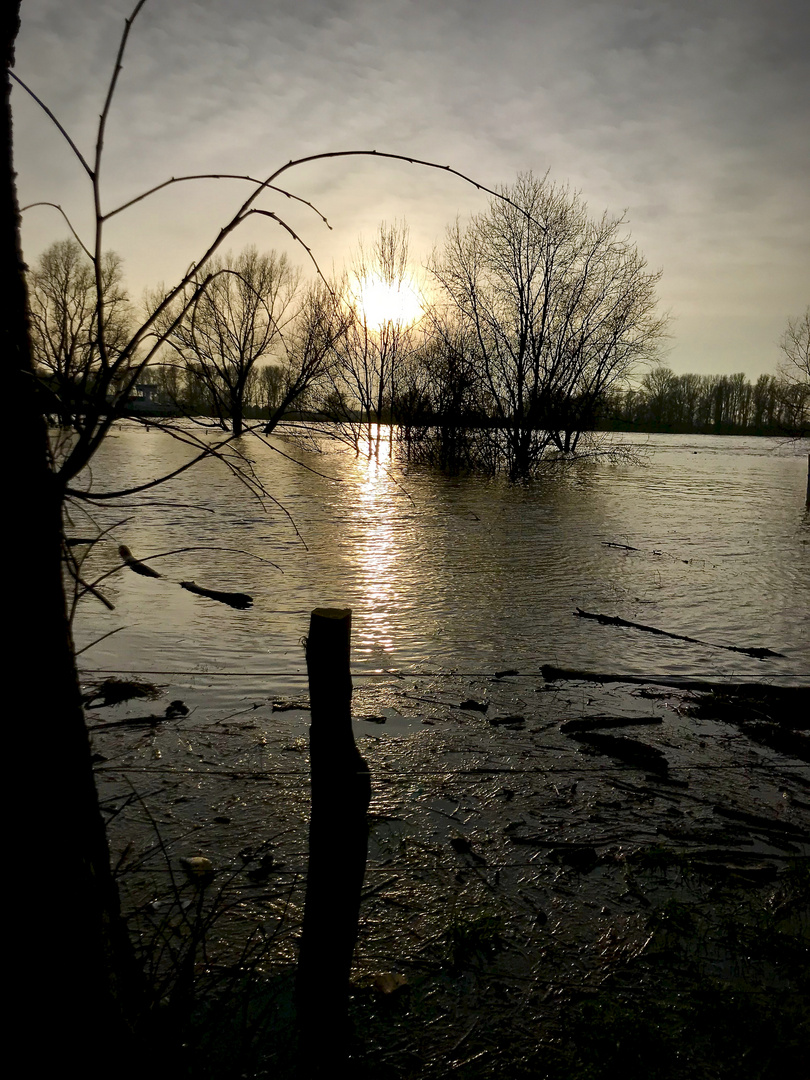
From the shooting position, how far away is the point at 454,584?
8367mm

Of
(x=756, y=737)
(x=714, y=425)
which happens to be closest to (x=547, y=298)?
(x=756, y=737)

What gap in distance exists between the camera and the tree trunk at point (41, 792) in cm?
153

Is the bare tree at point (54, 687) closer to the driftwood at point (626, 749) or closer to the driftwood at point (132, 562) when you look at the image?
the driftwood at point (132, 562)

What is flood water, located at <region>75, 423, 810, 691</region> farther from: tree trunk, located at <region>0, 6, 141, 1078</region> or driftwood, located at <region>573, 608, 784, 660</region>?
tree trunk, located at <region>0, 6, 141, 1078</region>

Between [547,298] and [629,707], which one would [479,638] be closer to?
[629,707]

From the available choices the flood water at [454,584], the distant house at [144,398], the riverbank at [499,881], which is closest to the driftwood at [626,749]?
the riverbank at [499,881]

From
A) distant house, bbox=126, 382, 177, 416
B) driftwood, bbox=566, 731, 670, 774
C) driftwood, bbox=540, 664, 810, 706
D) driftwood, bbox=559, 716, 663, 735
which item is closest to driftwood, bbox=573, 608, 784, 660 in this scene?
driftwood, bbox=540, 664, 810, 706

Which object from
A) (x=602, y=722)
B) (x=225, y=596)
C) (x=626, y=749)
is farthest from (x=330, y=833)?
(x=225, y=596)

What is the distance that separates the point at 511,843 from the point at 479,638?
309cm

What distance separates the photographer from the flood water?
18.7 ft

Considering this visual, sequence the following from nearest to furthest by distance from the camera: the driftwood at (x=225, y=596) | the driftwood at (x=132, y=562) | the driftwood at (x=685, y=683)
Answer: the driftwood at (x=132, y=562) → the driftwood at (x=685, y=683) → the driftwood at (x=225, y=596)

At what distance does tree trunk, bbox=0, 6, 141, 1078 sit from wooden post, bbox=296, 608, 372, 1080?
0.75 m

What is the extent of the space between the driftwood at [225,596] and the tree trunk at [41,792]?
179 inches

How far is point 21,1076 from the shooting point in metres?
1.48
